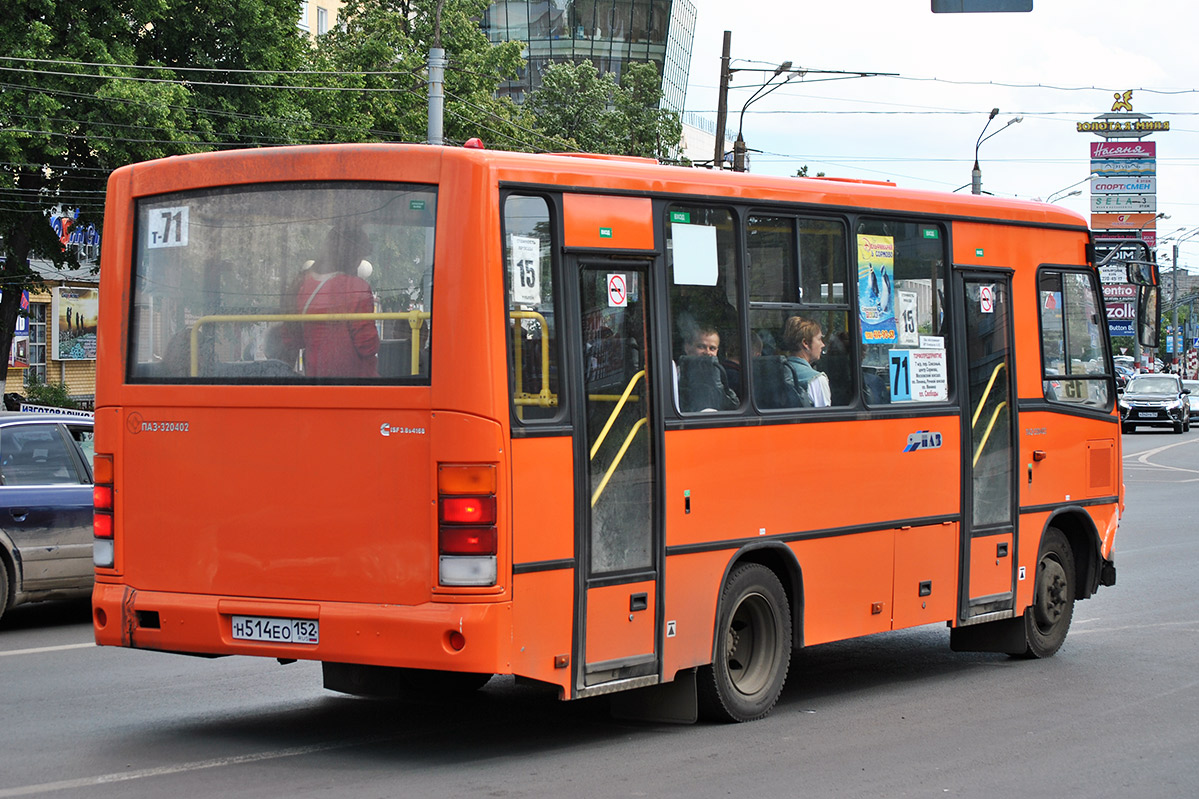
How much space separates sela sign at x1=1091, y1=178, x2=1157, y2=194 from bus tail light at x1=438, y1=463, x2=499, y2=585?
119 m

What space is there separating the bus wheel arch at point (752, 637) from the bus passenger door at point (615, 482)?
0.60m

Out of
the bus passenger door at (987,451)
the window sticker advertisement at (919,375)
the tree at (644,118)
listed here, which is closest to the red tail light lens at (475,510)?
the window sticker advertisement at (919,375)

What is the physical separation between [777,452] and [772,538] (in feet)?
1.53

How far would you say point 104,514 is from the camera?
771 centimetres

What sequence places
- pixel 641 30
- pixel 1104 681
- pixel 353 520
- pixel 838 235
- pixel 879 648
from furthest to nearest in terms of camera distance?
1. pixel 641 30
2. pixel 879 648
3. pixel 1104 681
4. pixel 838 235
5. pixel 353 520

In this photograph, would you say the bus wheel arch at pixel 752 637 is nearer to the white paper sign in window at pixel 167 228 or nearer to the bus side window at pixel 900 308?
the bus side window at pixel 900 308

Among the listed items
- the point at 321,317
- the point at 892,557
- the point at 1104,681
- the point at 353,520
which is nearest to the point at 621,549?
the point at 353,520

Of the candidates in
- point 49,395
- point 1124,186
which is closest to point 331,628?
point 49,395

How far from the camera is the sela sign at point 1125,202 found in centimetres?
11906

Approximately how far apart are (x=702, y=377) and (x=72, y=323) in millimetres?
42925

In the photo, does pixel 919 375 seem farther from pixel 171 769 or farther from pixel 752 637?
pixel 171 769

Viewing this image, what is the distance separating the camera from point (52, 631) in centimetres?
1174

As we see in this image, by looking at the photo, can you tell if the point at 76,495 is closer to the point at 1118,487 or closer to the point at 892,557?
the point at 892,557

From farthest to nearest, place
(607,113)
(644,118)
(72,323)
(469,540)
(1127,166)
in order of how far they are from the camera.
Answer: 1. (1127,166)
2. (644,118)
3. (607,113)
4. (72,323)
5. (469,540)
